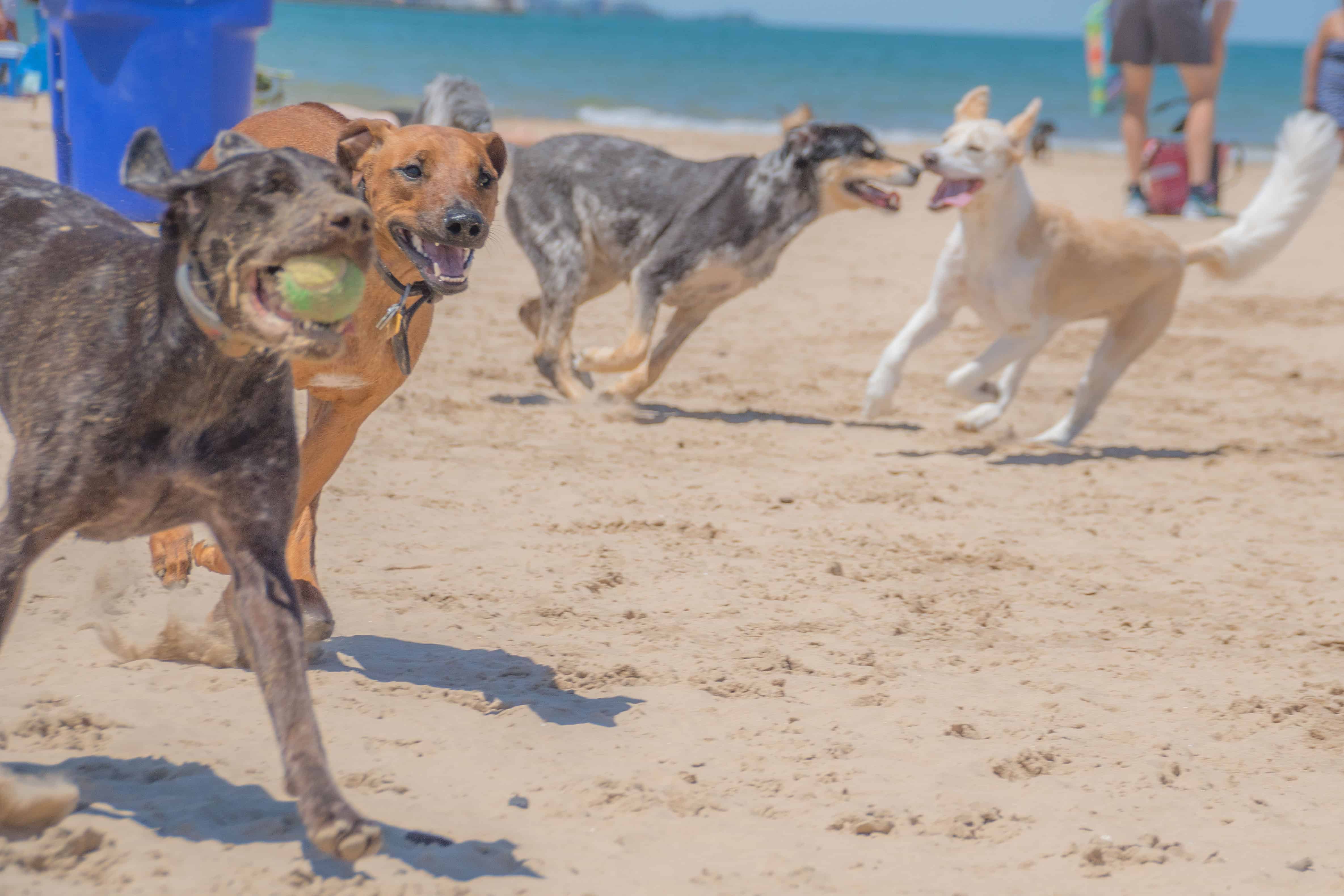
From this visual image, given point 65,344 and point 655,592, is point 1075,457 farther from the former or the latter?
point 65,344

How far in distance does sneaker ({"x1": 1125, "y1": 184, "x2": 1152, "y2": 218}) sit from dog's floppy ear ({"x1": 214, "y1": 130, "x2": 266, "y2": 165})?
11.1 m

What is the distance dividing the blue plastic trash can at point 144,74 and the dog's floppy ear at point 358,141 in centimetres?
363

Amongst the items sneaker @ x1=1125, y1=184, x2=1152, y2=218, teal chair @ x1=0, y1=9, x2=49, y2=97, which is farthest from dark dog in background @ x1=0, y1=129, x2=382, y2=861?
sneaker @ x1=1125, y1=184, x2=1152, y2=218

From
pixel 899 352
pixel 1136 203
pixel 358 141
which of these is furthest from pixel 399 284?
pixel 1136 203

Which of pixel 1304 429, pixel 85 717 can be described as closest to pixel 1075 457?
pixel 1304 429

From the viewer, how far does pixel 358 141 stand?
3.59 m

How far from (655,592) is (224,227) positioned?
2.23m

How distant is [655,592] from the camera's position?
4.28 metres

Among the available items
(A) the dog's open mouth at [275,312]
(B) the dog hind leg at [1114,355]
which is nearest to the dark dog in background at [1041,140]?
(B) the dog hind leg at [1114,355]

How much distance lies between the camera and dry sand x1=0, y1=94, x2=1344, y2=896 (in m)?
2.67

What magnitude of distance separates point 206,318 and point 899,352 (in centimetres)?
458

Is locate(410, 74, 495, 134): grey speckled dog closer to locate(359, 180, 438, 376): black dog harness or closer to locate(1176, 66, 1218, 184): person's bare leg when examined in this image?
locate(359, 180, 438, 376): black dog harness

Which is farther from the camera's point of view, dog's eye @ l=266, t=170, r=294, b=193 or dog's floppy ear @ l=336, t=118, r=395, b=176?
dog's floppy ear @ l=336, t=118, r=395, b=176

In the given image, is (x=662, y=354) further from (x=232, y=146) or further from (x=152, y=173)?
(x=152, y=173)
